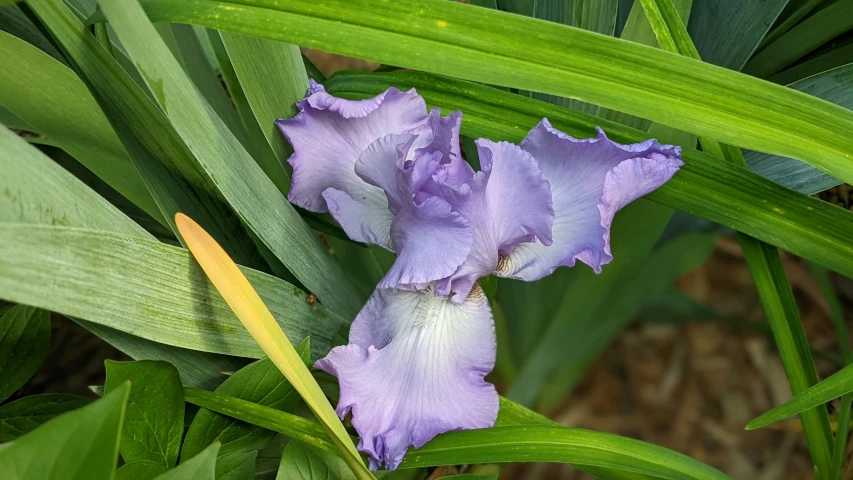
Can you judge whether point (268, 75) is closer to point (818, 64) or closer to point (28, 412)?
point (28, 412)

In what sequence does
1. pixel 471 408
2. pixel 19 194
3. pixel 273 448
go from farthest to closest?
pixel 273 448
pixel 471 408
pixel 19 194

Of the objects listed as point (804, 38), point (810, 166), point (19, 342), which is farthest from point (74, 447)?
point (804, 38)

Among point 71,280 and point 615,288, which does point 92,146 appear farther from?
point 615,288

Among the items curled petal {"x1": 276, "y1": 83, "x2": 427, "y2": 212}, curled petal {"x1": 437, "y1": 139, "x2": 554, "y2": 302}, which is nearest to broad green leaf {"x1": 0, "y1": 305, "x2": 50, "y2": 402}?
curled petal {"x1": 276, "y1": 83, "x2": 427, "y2": 212}

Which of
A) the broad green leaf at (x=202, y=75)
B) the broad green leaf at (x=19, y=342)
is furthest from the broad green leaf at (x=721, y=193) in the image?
the broad green leaf at (x=19, y=342)

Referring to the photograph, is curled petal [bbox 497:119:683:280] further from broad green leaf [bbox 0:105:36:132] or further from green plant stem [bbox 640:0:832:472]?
broad green leaf [bbox 0:105:36:132]

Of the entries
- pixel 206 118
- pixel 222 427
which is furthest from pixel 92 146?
pixel 222 427
